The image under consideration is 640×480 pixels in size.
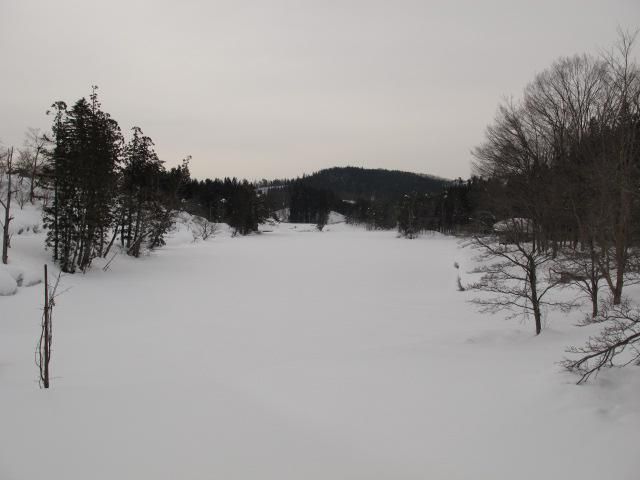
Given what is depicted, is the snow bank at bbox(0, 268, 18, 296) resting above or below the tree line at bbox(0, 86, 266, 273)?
below

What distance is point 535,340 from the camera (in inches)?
376

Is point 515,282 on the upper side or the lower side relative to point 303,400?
upper

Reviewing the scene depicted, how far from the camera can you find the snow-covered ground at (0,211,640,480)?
15.3ft

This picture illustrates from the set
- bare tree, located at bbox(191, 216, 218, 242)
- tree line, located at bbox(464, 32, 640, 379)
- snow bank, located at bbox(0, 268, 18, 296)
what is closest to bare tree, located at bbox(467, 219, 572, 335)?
tree line, located at bbox(464, 32, 640, 379)

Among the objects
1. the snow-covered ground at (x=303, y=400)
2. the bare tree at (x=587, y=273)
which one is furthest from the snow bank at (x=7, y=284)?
the bare tree at (x=587, y=273)

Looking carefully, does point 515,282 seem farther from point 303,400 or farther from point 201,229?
point 201,229

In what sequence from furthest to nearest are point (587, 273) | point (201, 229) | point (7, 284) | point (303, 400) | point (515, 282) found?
point (201, 229)
point (515, 282)
point (7, 284)
point (587, 273)
point (303, 400)

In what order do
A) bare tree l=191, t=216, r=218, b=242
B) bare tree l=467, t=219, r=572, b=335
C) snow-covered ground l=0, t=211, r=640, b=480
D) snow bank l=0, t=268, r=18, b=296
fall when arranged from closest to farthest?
1. snow-covered ground l=0, t=211, r=640, b=480
2. bare tree l=467, t=219, r=572, b=335
3. snow bank l=0, t=268, r=18, b=296
4. bare tree l=191, t=216, r=218, b=242

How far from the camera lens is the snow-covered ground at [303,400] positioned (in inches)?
184

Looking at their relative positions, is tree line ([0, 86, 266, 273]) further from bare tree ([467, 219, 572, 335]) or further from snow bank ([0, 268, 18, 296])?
bare tree ([467, 219, 572, 335])

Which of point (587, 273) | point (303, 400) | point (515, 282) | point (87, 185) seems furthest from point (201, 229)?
A: point (303, 400)

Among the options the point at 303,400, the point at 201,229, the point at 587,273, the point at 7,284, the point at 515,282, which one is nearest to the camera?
the point at 303,400

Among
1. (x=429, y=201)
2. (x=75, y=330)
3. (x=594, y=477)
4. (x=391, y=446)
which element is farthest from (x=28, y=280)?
(x=429, y=201)

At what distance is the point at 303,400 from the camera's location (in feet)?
22.2
